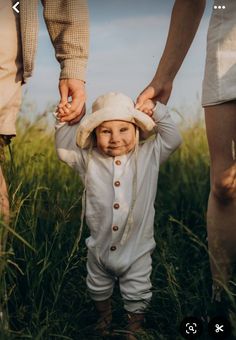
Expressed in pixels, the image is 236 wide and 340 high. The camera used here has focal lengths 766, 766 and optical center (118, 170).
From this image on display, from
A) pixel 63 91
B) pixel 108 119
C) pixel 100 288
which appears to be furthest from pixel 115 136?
pixel 100 288

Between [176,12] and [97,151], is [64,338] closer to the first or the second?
[97,151]

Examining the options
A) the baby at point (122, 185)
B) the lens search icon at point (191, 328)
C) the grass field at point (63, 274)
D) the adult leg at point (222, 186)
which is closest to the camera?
the lens search icon at point (191, 328)

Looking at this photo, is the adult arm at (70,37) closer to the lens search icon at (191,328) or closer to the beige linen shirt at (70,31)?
the beige linen shirt at (70,31)

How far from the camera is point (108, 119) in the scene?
3.07 metres

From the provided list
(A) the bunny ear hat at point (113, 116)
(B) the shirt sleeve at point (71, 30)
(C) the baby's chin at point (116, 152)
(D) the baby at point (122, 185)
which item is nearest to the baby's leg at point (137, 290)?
(D) the baby at point (122, 185)

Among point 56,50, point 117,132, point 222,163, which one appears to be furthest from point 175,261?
point 56,50

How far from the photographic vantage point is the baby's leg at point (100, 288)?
3.19 meters

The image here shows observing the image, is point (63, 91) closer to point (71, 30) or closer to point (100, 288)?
point (71, 30)

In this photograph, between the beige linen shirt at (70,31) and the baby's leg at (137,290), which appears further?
the beige linen shirt at (70,31)

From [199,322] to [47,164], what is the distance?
93.8 inches

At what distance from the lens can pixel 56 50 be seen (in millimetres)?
3514

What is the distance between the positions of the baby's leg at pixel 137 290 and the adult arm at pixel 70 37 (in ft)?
2.59

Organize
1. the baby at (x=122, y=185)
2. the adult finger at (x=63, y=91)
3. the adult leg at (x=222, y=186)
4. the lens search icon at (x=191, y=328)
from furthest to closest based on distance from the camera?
the adult finger at (x=63, y=91), the adult leg at (x=222, y=186), the baby at (x=122, y=185), the lens search icon at (x=191, y=328)

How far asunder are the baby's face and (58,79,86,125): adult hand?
0.51 feet
